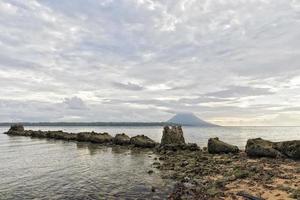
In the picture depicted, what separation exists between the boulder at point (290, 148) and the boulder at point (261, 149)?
0.67m

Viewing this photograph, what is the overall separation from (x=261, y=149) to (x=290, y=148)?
3721mm

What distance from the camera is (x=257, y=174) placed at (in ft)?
104

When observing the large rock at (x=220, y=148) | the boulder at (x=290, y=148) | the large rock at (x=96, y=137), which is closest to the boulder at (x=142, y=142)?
the large rock at (x=96, y=137)

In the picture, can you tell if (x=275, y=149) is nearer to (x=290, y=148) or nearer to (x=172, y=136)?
(x=290, y=148)

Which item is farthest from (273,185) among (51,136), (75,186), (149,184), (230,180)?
(51,136)

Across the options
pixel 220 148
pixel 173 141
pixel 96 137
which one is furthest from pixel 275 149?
pixel 96 137

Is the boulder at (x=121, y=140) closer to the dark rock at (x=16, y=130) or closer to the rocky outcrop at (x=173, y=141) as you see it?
the rocky outcrop at (x=173, y=141)

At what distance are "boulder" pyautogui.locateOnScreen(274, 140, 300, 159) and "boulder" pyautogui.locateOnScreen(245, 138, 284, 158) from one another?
2.20ft

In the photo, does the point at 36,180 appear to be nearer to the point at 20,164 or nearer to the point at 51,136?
the point at 20,164

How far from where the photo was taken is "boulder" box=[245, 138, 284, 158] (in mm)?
45656

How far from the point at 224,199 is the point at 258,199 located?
2.44m

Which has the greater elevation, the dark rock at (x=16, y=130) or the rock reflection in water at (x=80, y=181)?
the dark rock at (x=16, y=130)

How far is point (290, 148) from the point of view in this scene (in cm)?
4559

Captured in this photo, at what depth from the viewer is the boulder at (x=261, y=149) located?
45656 mm
